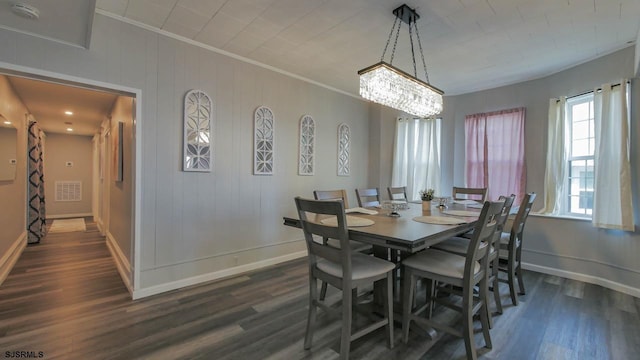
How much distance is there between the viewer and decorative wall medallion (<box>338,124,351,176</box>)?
4625mm

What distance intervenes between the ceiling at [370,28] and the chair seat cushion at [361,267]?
1.96 meters

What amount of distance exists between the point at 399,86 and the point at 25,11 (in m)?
2.74

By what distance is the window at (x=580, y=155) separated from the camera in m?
3.36

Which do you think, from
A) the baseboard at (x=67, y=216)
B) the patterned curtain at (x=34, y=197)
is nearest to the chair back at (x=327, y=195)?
the patterned curtain at (x=34, y=197)

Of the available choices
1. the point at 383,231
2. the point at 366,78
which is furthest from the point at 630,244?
the point at 366,78

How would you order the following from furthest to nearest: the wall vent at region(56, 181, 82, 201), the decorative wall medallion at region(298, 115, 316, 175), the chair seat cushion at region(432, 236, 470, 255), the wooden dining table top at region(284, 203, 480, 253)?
the wall vent at region(56, 181, 82, 201) → the decorative wall medallion at region(298, 115, 316, 175) → the chair seat cushion at region(432, 236, 470, 255) → the wooden dining table top at region(284, 203, 480, 253)

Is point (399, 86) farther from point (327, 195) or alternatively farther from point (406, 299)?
point (406, 299)

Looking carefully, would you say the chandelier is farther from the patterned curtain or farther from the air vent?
the patterned curtain

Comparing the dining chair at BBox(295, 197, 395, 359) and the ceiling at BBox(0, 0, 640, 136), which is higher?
the ceiling at BBox(0, 0, 640, 136)

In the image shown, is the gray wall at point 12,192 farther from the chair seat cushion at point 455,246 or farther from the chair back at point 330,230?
the chair seat cushion at point 455,246

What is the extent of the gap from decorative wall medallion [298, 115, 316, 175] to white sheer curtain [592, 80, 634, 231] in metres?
3.34

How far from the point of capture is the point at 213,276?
3129mm

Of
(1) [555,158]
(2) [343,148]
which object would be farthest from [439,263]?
Result: (2) [343,148]

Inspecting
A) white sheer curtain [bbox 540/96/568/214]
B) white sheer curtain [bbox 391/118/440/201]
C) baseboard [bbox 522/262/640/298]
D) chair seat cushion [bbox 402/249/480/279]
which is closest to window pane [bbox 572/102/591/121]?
white sheer curtain [bbox 540/96/568/214]
